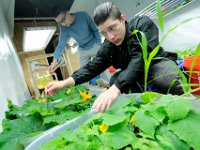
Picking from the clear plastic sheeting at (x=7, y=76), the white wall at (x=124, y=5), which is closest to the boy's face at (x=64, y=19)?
the clear plastic sheeting at (x=7, y=76)

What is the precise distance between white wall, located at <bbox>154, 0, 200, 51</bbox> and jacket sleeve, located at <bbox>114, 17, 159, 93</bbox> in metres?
1.32

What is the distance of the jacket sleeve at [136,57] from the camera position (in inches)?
33.4

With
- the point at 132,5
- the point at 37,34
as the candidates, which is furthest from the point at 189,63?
the point at 37,34

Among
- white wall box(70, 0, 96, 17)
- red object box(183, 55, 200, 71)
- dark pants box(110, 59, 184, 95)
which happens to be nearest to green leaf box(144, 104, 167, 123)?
dark pants box(110, 59, 184, 95)

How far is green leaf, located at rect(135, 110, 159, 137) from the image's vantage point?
12.9 inches

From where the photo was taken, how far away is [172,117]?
317 millimetres

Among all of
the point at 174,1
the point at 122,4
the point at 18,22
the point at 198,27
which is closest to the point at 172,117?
the point at 174,1

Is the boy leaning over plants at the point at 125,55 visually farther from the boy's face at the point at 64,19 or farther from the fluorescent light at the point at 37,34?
the fluorescent light at the point at 37,34

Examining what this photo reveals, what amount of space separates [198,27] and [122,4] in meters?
1.39

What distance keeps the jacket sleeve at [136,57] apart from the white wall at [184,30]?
132 centimetres

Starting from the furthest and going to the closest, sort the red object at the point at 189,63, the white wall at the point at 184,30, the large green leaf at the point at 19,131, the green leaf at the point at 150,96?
the white wall at the point at 184,30
the red object at the point at 189,63
the large green leaf at the point at 19,131
the green leaf at the point at 150,96

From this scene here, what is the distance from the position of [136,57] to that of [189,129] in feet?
2.25

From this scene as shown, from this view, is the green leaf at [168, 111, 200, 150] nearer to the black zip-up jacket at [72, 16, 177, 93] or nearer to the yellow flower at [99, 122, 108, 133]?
the yellow flower at [99, 122, 108, 133]

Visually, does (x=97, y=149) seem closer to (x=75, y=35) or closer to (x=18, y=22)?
(x=75, y=35)
